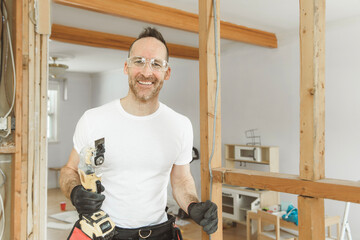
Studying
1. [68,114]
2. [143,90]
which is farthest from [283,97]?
[68,114]

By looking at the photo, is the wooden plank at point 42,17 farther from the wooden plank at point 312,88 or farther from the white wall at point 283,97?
the white wall at point 283,97

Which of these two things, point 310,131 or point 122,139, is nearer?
point 310,131

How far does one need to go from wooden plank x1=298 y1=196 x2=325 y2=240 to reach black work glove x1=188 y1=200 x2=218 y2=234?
0.35m

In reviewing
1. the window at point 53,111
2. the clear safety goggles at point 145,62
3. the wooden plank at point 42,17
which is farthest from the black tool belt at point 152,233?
the window at point 53,111

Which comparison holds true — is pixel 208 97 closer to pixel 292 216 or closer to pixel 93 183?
pixel 93 183

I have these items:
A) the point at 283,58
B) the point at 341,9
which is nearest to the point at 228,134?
the point at 283,58

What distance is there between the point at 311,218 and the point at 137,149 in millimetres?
891

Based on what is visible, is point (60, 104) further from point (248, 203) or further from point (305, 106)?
point (305, 106)

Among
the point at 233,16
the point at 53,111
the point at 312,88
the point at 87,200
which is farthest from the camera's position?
the point at 53,111

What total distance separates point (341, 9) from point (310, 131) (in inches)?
146

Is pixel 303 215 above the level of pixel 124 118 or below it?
below

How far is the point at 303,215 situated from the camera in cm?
113

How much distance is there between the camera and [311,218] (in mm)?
1107

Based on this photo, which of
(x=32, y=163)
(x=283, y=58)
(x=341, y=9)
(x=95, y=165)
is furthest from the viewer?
(x=283, y=58)
